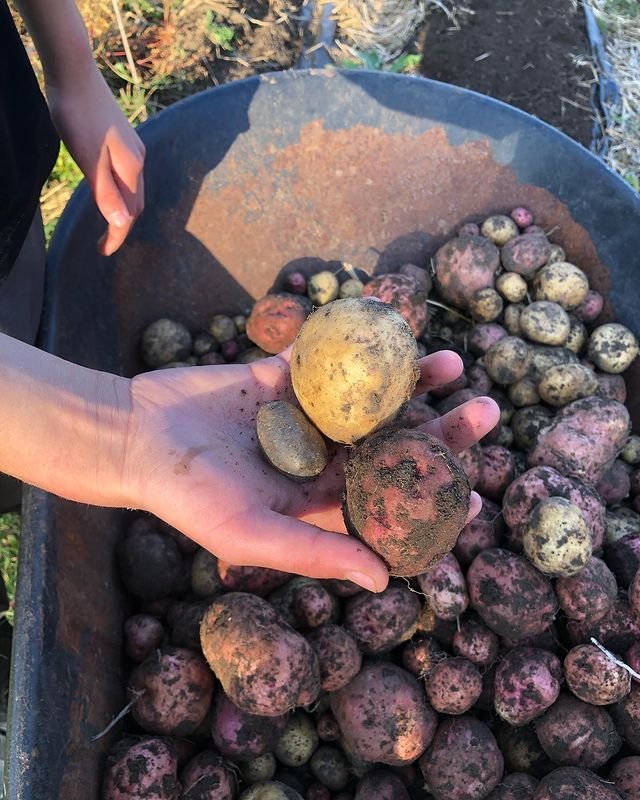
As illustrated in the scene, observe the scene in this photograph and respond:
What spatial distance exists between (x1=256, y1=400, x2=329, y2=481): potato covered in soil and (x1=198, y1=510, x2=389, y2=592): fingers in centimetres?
26

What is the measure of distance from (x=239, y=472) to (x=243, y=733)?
3.08 feet

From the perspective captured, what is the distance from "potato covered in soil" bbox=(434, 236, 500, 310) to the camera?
3.19 metres

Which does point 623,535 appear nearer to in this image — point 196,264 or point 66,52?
point 196,264

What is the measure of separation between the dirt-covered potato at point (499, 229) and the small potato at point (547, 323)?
1.34ft

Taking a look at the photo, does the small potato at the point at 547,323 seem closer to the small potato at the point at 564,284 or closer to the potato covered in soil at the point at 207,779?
the small potato at the point at 564,284

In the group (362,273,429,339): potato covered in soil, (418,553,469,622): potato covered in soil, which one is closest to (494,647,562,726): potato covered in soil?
(418,553,469,622): potato covered in soil

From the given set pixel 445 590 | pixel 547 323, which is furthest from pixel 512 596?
pixel 547 323

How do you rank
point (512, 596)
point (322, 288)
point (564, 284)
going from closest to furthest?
point (512, 596) < point (564, 284) < point (322, 288)

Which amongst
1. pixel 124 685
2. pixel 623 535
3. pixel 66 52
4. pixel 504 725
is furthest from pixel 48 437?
pixel 623 535

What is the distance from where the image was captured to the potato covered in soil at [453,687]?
2.18m

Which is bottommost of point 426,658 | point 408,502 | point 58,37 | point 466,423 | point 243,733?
point 426,658

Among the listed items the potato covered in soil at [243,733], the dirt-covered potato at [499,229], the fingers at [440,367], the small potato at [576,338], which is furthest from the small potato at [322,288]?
the potato covered in soil at [243,733]

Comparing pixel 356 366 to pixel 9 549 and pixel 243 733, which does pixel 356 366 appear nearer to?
pixel 243 733

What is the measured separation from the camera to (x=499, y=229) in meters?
3.25
